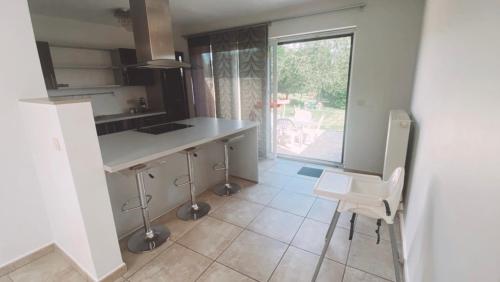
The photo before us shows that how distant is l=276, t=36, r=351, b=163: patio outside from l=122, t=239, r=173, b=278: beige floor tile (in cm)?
295

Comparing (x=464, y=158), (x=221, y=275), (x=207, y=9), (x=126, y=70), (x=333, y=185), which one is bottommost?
(x=221, y=275)

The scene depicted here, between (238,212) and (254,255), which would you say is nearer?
(254,255)

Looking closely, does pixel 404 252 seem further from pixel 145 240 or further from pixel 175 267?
pixel 145 240

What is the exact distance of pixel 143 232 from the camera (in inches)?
90.0

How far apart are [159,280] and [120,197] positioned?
2.87 ft

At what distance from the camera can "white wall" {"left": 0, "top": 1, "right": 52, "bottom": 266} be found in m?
1.69

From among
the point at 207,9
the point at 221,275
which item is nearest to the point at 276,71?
the point at 207,9

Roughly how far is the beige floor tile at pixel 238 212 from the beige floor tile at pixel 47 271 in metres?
1.33

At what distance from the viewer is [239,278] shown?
5.79 ft

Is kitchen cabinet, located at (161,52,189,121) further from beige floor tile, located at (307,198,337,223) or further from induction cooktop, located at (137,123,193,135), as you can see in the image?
beige floor tile, located at (307,198,337,223)

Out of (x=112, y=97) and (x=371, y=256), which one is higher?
(x=112, y=97)

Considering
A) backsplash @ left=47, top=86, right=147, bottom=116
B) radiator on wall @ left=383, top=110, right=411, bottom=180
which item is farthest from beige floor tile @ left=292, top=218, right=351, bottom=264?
backsplash @ left=47, top=86, right=147, bottom=116

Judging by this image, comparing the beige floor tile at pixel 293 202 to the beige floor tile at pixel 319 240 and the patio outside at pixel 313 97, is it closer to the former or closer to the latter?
the beige floor tile at pixel 319 240

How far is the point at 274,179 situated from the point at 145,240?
1.99 metres
